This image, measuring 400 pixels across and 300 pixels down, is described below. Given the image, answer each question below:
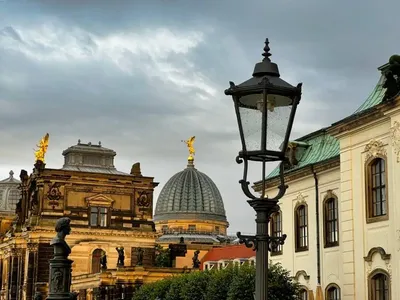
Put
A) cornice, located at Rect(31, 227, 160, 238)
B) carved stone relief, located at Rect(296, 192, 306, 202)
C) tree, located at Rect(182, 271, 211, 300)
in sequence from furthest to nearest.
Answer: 1. cornice, located at Rect(31, 227, 160, 238)
2. tree, located at Rect(182, 271, 211, 300)
3. carved stone relief, located at Rect(296, 192, 306, 202)

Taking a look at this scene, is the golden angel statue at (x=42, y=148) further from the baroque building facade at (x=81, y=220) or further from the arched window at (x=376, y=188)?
the arched window at (x=376, y=188)

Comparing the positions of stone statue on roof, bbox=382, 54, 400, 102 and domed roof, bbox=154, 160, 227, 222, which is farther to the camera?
domed roof, bbox=154, 160, 227, 222

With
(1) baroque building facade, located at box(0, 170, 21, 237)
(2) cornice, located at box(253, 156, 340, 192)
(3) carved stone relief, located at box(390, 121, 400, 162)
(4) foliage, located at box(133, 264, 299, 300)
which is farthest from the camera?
(1) baroque building facade, located at box(0, 170, 21, 237)

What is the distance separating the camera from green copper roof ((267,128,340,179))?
119 ft

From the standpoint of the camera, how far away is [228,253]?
89625mm

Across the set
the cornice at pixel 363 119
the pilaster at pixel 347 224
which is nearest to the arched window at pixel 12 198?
the cornice at pixel 363 119

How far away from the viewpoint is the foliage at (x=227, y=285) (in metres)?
34.9

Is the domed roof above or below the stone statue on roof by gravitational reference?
above

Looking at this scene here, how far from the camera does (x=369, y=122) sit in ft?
97.2

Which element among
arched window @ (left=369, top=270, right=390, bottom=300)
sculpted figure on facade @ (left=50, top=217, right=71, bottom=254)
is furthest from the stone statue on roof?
sculpted figure on facade @ (left=50, top=217, right=71, bottom=254)

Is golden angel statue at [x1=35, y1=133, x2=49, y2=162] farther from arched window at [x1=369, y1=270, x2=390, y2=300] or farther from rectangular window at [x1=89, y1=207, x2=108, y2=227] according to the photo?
arched window at [x1=369, y1=270, x2=390, y2=300]

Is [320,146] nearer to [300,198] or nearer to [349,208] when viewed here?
[300,198]

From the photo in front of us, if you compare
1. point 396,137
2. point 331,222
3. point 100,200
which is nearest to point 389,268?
point 396,137

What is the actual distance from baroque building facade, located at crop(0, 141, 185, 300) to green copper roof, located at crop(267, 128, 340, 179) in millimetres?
33516
